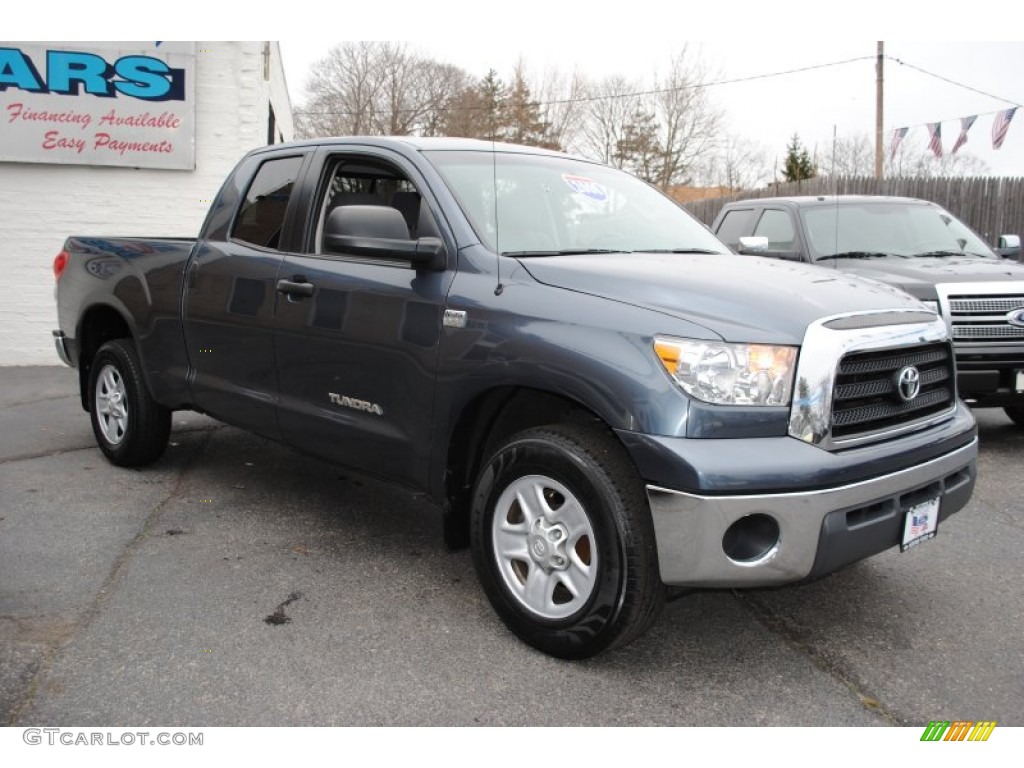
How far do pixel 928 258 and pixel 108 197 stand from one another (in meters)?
8.46

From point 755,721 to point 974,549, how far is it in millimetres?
2213

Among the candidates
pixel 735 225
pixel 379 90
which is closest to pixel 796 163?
pixel 379 90

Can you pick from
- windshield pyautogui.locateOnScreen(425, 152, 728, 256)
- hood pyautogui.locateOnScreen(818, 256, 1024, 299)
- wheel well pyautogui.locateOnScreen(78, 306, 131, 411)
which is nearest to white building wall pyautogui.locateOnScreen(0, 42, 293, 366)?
wheel well pyautogui.locateOnScreen(78, 306, 131, 411)

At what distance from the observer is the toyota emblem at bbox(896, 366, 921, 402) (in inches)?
126

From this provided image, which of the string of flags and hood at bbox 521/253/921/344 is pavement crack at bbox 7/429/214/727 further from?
the string of flags

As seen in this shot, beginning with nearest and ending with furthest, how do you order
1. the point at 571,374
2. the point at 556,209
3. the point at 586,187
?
the point at 571,374 < the point at 556,209 < the point at 586,187

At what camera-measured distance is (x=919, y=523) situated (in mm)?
3209

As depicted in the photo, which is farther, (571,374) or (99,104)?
(99,104)

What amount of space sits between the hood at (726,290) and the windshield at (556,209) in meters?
0.21

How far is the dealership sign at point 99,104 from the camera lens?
9.77 meters

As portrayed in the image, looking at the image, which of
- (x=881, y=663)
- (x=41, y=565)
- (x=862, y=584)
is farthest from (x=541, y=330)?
(x=41, y=565)

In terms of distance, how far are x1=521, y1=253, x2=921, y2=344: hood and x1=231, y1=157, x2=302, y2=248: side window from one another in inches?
63.9

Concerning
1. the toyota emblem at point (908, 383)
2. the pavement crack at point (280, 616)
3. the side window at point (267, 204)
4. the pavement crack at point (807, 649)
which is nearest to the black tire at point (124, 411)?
the side window at point (267, 204)

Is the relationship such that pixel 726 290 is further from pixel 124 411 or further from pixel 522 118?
pixel 522 118
